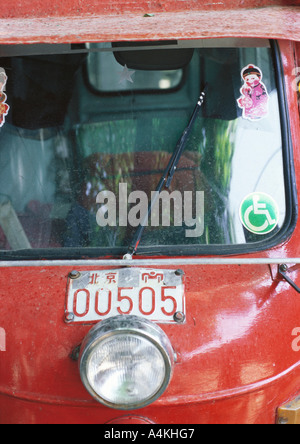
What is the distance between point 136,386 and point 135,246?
0.57 m

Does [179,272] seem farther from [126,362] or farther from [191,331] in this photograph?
[126,362]

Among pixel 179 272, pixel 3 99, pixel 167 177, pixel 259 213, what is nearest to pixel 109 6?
pixel 3 99

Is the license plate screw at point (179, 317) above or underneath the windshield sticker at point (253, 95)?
underneath

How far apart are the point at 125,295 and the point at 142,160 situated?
2.39 feet

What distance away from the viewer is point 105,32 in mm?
1854

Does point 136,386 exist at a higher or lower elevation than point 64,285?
lower

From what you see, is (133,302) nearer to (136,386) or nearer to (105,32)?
(136,386)

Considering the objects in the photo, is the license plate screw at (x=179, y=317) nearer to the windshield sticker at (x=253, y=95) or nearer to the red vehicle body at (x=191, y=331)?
the red vehicle body at (x=191, y=331)

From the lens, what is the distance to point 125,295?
1768 millimetres

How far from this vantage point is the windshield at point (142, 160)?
6.70 feet

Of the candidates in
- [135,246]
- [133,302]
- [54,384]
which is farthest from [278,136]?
[54,384]

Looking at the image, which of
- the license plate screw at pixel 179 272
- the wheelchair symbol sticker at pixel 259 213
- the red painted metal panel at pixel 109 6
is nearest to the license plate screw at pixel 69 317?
the license plate screw at pixel 179 272

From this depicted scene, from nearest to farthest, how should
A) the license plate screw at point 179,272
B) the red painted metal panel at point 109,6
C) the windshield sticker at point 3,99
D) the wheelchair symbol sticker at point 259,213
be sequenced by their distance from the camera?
the license plate screw at point 179,272, the wheelchair symbol sticker at point 259,213, the red painted metal panel at point 109,6, the windshield sticker at point 3,99

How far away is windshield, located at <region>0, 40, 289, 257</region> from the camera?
2.04 metres
